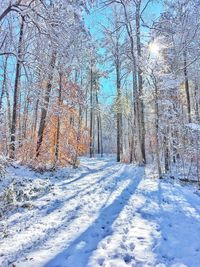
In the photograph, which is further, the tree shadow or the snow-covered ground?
the snow-covered ground

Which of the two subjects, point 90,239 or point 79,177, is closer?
point 90,239

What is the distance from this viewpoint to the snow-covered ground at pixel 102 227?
16.5ft

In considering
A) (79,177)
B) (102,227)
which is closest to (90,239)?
(102,227)

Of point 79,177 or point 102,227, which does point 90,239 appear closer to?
point 102,227

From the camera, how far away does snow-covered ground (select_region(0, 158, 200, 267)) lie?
5.02m

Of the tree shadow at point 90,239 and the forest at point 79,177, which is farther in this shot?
the forest at point 79,177

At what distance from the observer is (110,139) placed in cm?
5900

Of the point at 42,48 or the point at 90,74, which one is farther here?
the point at 90,74

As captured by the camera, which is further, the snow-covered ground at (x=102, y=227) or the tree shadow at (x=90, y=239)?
the snow-covered ground at (x=102, y=227)

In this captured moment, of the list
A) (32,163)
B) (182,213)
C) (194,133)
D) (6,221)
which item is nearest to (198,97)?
(194,133)

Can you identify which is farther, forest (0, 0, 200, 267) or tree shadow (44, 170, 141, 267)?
forest (0, 0, 200, 267)

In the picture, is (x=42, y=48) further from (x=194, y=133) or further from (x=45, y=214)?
(x=194, y=133)

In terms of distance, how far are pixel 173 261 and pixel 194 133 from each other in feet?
30.2

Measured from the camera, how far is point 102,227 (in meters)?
6.54
